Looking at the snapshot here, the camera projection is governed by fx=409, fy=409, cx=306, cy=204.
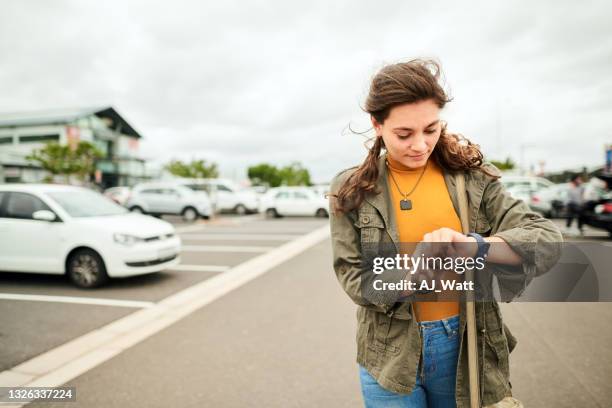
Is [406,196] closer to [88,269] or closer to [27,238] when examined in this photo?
[88,269]

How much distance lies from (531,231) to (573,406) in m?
2.44

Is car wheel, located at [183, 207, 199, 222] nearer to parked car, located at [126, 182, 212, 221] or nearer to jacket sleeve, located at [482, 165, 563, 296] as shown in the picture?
parked car, located at [126, 182, 212, 221]

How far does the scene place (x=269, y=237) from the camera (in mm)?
13156

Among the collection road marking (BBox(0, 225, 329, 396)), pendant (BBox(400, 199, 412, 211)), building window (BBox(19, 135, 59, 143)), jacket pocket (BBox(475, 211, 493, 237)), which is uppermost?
building window (BBox(19, 135, 59, 143))

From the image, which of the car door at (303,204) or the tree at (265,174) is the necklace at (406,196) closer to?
the car door at (303,204)

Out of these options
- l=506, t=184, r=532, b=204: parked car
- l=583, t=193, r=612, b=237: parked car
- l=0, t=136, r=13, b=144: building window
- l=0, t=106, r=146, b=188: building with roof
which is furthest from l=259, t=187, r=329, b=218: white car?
l=0, t=136, r=13, b=144: building window

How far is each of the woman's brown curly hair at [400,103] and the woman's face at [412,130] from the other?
2 cm

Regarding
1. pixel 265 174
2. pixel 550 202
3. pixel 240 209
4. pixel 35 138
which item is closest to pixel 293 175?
pixel 265 174

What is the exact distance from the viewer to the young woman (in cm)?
126

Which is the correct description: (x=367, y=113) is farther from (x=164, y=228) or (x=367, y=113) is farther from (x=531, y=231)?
(x=164, y=228)

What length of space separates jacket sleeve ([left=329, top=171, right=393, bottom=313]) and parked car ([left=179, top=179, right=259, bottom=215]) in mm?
21902

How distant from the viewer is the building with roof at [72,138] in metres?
33.1

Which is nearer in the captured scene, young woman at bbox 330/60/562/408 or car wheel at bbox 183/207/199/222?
young woman at bbox 330/60/562/408

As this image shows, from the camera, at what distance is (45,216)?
6262 mm
